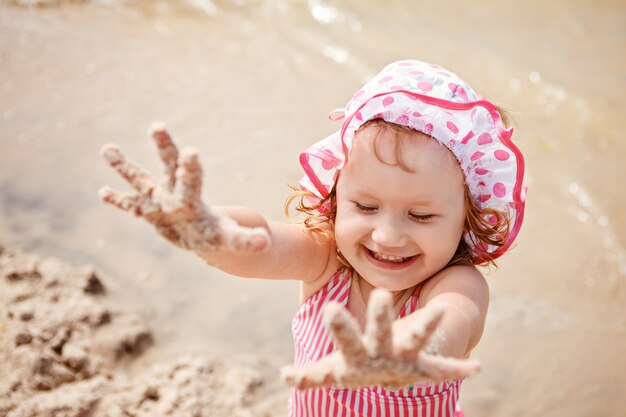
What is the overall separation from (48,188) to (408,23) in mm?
2885

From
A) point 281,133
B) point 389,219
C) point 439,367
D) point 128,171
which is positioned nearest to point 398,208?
point 389,219

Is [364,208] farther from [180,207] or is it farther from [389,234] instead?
[180,207]

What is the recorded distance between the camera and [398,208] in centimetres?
167

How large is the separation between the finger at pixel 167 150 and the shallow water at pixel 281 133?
1171 mm

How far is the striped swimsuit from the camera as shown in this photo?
1809mm

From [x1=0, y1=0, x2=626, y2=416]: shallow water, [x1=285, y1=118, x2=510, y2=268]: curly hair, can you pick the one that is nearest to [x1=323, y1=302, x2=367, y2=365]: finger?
[x1=285, y1=118, x2=510, y2=268]: curly hair

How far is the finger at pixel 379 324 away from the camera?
46.4 inches

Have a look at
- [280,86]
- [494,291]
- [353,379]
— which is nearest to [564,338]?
[494,291]

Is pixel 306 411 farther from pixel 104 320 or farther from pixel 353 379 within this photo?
pixel 104 320

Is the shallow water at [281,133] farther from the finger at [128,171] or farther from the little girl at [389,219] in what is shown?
the finger at [128,171]

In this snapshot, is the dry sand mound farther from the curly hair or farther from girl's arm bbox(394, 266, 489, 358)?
girl's arm bbox(394, 266, 489, 358)

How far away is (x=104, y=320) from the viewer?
2662mm

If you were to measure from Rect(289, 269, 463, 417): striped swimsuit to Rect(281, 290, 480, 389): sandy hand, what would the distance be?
0.52 m

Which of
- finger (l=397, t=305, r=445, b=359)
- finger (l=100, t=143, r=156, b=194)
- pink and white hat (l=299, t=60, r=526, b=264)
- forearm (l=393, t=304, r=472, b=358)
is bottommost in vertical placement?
finger (l=397, t=305, r=445, b=359)
